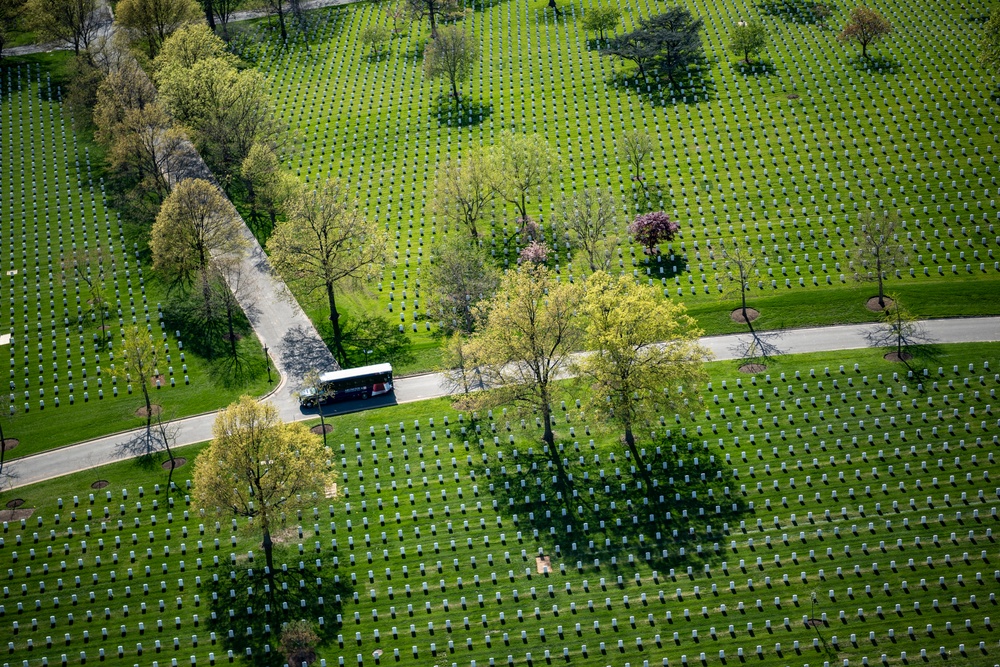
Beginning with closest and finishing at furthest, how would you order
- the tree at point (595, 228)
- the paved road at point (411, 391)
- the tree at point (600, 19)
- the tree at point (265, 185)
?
1. the paved road at point (411, 391)
2. the tree at point (595, 228)
3. the tree at point (265, 185)
4. the tree at point (600, 19)

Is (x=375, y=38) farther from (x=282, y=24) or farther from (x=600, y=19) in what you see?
(x=600, y=19)

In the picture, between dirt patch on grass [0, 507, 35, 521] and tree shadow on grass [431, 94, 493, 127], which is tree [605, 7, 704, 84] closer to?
tree shadow on grass [431, 94, 493, 127]

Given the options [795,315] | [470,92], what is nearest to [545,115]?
[470,92]

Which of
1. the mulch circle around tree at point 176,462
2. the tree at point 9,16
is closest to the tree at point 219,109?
the tree at point 9,16

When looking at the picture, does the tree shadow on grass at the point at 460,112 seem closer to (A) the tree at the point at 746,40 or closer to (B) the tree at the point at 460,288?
(A) the tree at the point at 746,40

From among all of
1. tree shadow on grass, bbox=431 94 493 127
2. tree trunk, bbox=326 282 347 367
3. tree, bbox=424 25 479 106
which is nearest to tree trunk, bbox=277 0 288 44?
tree, bbox=424 25 479 106

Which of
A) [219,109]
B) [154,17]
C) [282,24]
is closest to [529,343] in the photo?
[219,109]
